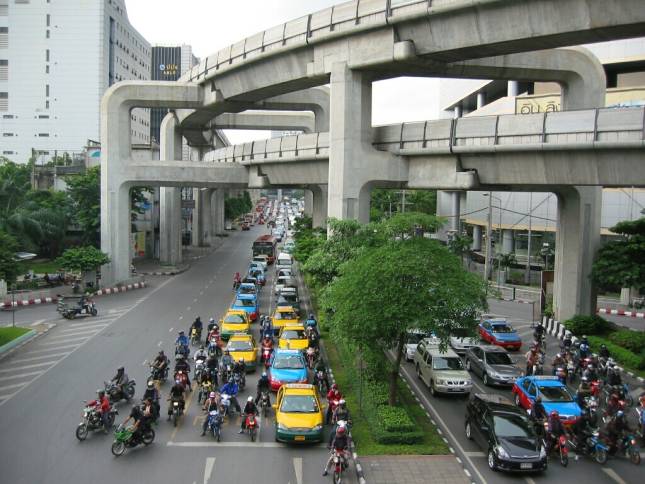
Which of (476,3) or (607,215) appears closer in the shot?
Result: (476,3)

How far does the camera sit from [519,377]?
22141mm

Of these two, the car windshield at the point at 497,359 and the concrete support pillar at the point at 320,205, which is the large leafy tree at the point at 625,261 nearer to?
the car windshield at the point at 497,359

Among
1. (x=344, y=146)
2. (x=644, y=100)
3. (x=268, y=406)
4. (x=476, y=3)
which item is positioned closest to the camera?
(x=268, y=406)

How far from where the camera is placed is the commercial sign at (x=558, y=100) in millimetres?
48062

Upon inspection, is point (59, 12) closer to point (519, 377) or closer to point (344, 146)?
point (344, 146)

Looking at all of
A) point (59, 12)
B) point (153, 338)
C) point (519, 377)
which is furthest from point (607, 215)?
point (59, 12)

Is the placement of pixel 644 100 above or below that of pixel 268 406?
above

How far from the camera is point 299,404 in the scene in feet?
58.2

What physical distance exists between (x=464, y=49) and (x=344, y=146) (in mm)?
6765

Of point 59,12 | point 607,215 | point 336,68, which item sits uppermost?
point 59,12

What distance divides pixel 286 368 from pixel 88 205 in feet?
119

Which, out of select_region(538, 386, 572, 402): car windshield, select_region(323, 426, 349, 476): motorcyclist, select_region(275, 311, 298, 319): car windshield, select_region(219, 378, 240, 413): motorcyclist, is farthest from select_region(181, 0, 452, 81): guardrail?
select_region(323, 426, 349, 476): motorcyclist

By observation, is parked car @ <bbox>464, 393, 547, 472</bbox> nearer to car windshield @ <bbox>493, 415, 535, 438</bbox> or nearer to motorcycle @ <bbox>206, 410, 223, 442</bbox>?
car windshield @ <bbox>493, 415, 535, 438</bbox>

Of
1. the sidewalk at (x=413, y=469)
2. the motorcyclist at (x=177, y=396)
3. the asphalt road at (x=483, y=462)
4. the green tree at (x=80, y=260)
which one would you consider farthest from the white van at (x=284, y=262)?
the sidewalk at (x=413, y=469)
